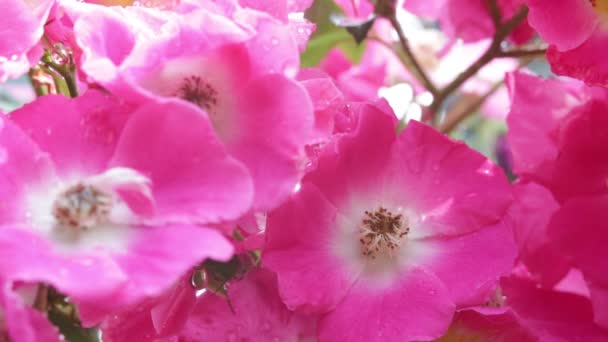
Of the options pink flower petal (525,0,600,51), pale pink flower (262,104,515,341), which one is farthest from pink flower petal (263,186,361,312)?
pink flower petal (525,0,600,51)

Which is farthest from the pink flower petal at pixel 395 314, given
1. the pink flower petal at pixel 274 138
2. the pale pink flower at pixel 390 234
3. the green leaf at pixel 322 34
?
the green leaf at pixel 322 34

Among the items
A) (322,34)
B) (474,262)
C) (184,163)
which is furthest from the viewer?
(322,34)

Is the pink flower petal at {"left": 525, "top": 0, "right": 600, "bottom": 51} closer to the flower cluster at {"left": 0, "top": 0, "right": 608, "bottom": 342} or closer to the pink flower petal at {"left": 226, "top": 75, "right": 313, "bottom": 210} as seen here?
the flower cluster at {"left": 0, "top": 0, "right": 608, "bottom": 342}

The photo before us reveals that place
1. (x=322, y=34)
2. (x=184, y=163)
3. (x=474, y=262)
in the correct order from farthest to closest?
1. (x=322, y=34)
2. (x=474, y=262)
3. (x=184, y=163)

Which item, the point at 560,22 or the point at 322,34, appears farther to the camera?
the point at 322,34

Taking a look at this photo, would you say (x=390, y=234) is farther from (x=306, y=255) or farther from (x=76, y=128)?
(x=76, y=128)

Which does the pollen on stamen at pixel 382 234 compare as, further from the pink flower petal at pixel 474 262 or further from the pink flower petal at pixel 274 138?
the pink flower petal at pixel 274 138

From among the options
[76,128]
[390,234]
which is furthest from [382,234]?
[76,128]

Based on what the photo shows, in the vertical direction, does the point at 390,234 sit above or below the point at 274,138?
below
